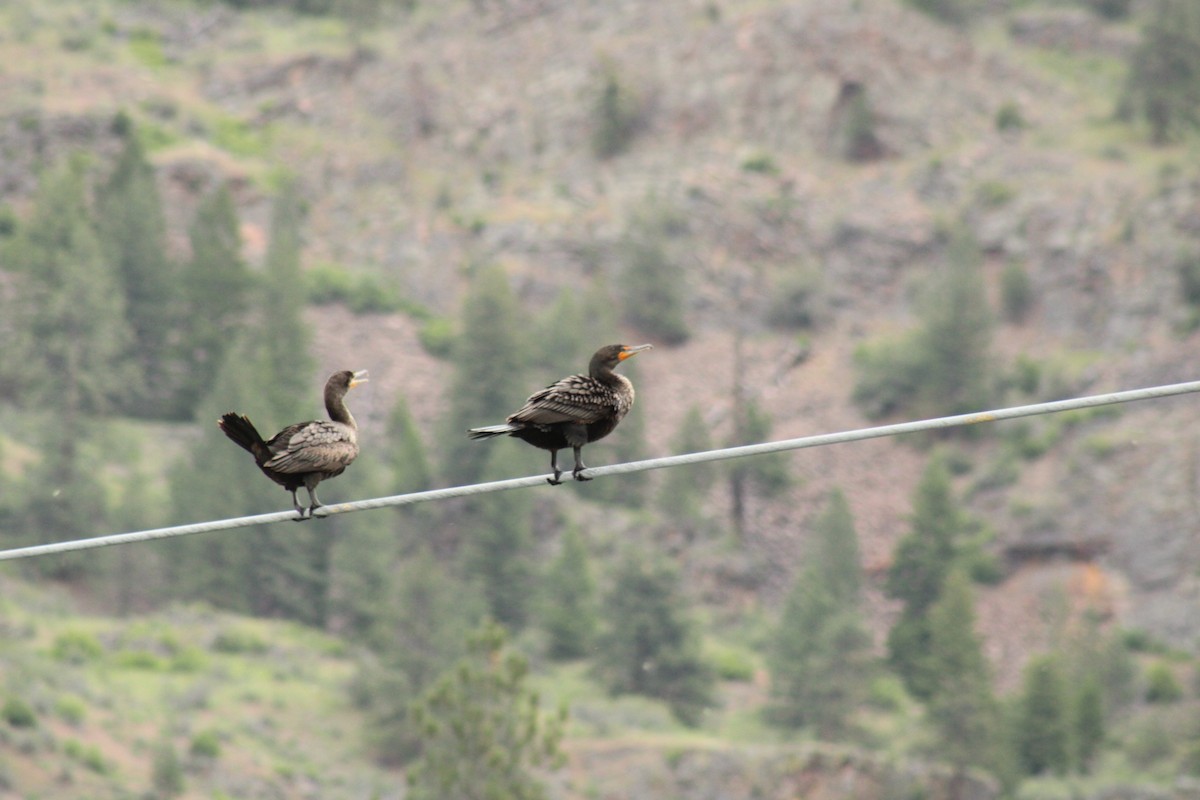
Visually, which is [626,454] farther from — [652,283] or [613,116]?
[613,116]

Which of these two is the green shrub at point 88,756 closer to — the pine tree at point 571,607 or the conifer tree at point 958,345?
the pine tree at point 571,607

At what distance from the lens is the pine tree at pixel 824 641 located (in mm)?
74875

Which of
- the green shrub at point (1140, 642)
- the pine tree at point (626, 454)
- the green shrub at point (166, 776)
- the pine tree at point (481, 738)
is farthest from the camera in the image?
the pine tree at point (626, 454)

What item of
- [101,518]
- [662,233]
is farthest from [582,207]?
[101,518]

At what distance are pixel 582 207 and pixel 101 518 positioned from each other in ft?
94.0

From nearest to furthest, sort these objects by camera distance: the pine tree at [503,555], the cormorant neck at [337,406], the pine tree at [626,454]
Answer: the cormorant neck at [337,406], the pine tree at [503,555], the pine tree at [626,454]

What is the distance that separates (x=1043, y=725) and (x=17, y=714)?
99.6 feet

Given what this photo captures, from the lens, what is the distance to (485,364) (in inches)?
3644

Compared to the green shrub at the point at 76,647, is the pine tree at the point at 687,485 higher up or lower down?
higher up

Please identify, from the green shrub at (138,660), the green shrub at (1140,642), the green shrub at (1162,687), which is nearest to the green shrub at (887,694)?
the green shrub at (1140,642)

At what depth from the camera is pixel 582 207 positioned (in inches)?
4114

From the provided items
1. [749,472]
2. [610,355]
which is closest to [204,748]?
[749,472]

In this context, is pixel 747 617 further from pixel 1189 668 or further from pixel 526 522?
pixel 1189 668

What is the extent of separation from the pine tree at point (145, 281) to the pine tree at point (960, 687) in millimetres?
38202
